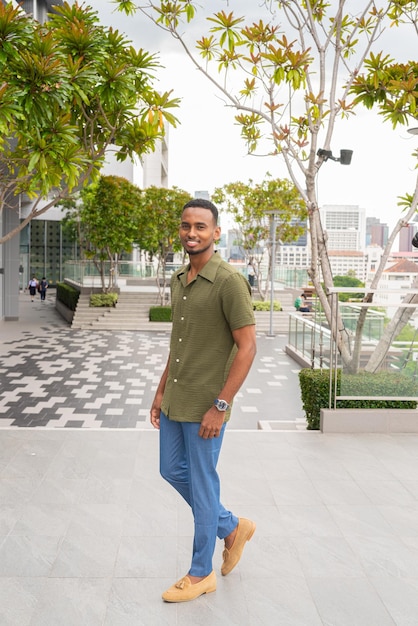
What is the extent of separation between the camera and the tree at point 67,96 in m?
6.63

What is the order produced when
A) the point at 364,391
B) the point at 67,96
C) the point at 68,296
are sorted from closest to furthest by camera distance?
the point at 364,391
the point at 67,96
the point at 68,296

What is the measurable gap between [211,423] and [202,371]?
25 cm

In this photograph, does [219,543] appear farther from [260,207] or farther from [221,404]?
[260,207]

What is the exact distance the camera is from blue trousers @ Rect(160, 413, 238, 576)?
3021 mm

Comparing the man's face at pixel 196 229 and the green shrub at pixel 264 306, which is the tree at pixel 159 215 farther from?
the man's face at pixel 196 229

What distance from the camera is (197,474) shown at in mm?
3039

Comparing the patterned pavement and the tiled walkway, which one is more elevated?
the tiled walkway

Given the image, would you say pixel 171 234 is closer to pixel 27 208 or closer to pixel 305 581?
pixel 27 208

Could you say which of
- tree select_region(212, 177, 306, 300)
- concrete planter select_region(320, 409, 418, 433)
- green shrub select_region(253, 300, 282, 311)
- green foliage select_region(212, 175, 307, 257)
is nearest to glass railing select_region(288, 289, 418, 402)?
concrete planter select_region(320, 409, 418, 433)

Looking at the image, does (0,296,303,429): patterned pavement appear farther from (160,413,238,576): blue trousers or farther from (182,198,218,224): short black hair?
(182,198,218,224): short black hair

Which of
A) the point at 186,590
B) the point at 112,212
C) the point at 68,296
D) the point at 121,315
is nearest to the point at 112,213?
the point at 112,212

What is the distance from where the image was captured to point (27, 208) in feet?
89.8

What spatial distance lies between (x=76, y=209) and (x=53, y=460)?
25.6 meters

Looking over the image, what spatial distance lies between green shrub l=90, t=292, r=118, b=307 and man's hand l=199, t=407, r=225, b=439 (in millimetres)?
19513
